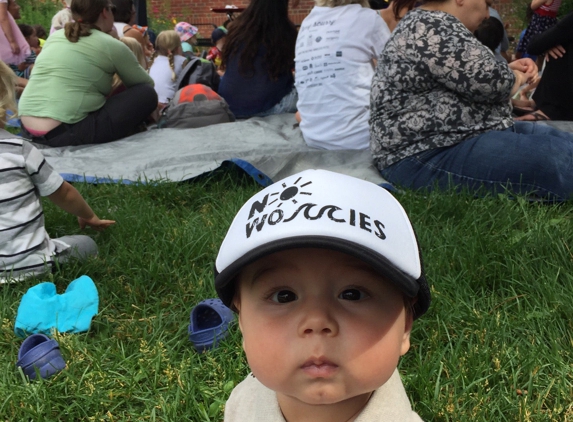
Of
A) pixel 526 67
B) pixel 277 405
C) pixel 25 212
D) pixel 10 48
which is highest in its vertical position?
pixel 277 405

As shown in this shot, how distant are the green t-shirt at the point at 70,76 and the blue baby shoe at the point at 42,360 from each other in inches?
130

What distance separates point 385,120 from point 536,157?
2.71ft

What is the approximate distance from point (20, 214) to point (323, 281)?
1.93 metres

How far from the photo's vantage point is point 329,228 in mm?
953

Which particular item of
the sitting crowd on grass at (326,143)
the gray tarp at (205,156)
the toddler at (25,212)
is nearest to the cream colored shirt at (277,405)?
the sitting crowd on grass at (326,143)

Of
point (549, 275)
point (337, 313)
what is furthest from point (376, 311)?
point (549, 275)

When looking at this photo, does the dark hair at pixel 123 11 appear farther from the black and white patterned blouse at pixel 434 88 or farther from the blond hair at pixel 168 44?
the black and white patterned blouse at pixel 434 88

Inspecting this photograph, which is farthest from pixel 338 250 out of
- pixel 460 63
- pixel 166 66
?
pixel 166 66

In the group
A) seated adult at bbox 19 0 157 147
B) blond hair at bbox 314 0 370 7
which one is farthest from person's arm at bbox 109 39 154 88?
blond hair at bbox 314 0 370 7

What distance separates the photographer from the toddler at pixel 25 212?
253 centimetres

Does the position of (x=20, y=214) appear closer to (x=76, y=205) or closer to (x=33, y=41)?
(x=76, y=205)

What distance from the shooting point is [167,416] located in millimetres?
1673

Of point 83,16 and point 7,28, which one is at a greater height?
point 83,16

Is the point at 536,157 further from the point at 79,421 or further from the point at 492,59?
the point at 79,421
